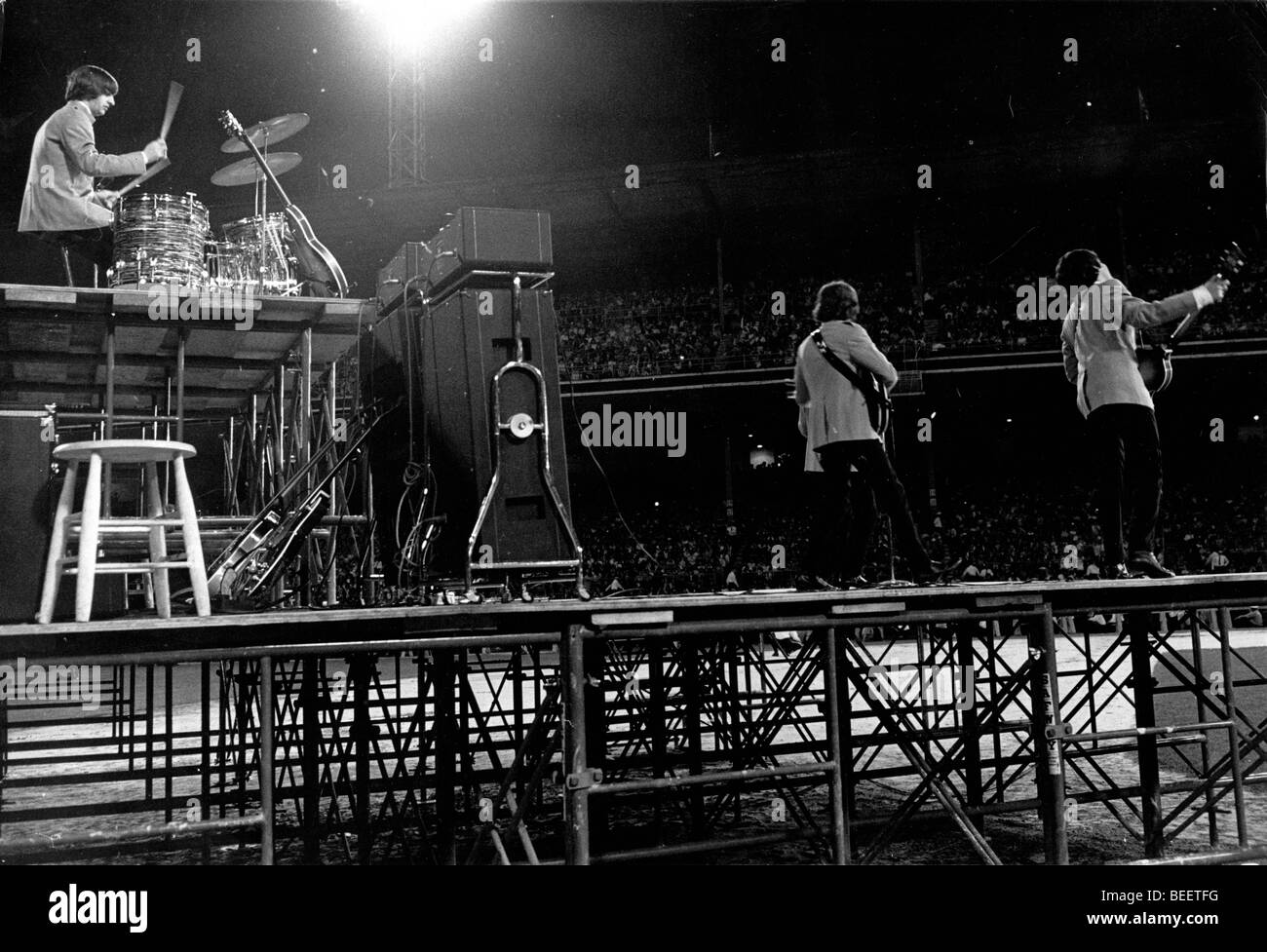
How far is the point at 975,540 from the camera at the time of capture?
2047 cm

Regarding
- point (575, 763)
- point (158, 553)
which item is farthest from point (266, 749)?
point (158, 553)

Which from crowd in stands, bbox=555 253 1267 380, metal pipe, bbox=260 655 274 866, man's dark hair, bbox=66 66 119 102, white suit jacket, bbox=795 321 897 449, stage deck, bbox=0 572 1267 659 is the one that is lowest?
metal pipe, bbox=260 655 274 866

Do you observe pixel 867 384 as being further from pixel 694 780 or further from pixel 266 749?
pixel 266 749

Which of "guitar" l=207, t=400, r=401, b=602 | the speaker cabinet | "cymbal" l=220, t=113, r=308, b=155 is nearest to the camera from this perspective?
the speaker cabinet

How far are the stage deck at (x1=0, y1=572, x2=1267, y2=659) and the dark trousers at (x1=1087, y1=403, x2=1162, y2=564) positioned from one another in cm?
50

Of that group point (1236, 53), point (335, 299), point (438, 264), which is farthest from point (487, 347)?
point (1236, 53)

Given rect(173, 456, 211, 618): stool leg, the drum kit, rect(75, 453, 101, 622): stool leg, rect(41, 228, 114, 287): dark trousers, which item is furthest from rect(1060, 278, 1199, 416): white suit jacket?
rect(41, 228, 114, 287): dark trousers

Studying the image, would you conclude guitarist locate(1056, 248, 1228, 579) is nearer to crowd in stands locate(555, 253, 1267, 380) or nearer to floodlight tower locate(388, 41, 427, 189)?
crowd in stands locate(555, 253, 1267, 380)

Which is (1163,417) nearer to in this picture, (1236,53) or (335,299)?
(1236,53)

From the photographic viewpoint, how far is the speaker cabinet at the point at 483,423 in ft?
16.0

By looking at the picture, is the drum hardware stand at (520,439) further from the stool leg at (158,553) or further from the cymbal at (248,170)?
the cymbal at (248,170)

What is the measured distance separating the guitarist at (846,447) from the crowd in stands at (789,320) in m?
13.9

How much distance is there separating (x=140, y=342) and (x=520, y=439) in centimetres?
344

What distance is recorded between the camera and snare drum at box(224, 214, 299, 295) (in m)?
7.40
